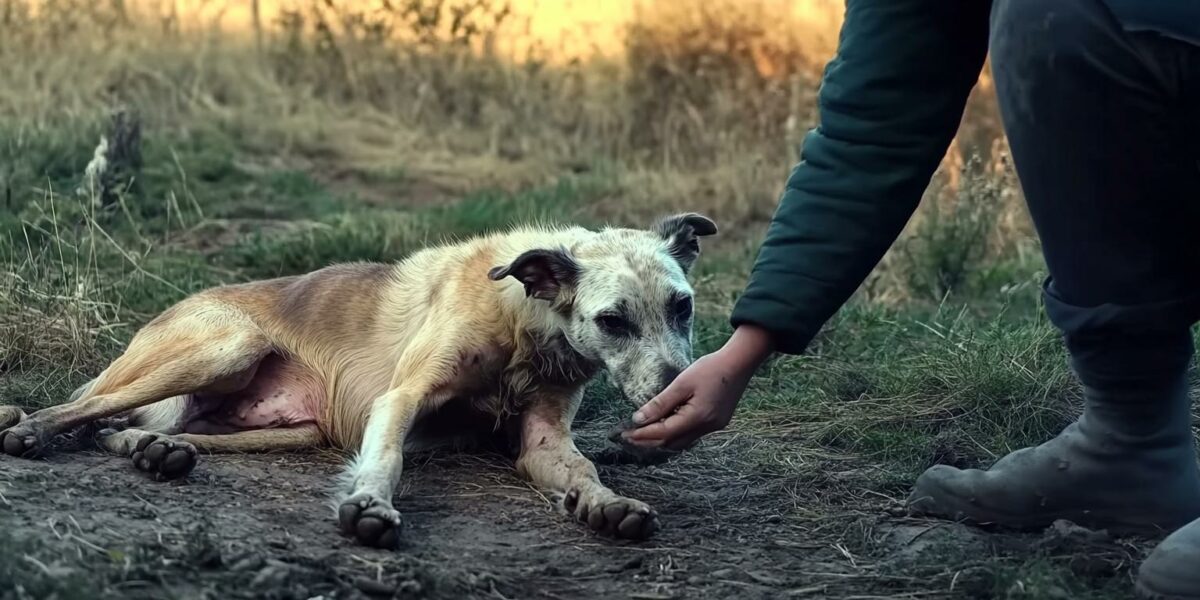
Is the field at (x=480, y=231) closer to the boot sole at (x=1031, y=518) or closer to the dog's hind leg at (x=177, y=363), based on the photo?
the boot sole at (x=1031, y=518)

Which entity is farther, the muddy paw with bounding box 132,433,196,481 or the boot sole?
the muddy paw with bounding box 132,433,196,481

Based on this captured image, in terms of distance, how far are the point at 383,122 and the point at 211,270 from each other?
190 inches

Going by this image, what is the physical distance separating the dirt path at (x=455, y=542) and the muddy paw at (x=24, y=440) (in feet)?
0.22

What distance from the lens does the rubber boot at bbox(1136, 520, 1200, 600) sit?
2.72 meters

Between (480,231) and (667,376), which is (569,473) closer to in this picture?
(667,376)

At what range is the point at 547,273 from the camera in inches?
168

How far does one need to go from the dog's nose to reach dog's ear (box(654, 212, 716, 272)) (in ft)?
2.11

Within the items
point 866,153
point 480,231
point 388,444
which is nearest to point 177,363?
point 388,444

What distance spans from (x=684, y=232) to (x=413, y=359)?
99cm

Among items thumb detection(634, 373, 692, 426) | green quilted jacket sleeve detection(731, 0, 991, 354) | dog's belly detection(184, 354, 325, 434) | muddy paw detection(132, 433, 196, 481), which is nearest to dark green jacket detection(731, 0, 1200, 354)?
green quilted jacket sleeve detection(731, 0, 991, 354)

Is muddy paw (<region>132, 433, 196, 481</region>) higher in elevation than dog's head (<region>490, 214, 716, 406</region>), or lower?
lower

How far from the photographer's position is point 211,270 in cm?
666

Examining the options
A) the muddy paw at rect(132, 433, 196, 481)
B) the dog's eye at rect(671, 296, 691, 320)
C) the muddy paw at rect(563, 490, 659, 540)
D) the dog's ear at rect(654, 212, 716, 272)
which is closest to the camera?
the muddy paw at rect(563, 490, 659, 540)

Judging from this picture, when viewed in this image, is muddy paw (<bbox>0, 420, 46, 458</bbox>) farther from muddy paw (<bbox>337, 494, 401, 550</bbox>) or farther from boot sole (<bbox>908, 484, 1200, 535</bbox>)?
boot sole (<bbox>908, 484, 1200, 535</bbox>)
